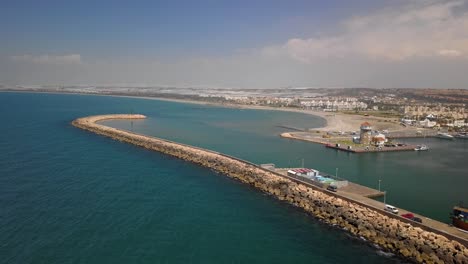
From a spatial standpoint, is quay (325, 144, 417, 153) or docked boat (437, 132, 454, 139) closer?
quay (325, 144, 417, 153)

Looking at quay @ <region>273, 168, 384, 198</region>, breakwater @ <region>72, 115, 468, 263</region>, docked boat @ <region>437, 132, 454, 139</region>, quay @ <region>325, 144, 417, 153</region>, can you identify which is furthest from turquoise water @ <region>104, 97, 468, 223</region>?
breakwater @ <region>72, 115, 468, 263</region>

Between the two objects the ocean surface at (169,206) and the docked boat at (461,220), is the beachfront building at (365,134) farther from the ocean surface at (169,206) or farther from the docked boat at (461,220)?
the docked boat at (461,220)

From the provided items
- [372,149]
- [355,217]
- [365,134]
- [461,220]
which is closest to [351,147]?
[372,149]

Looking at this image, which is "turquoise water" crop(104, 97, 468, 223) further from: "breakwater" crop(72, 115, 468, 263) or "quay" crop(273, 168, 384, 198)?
"breakwater" crop(72, 115, 468, 263)

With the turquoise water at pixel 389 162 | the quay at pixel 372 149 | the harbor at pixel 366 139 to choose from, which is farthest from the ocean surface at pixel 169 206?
the harbor at pixel 366 139

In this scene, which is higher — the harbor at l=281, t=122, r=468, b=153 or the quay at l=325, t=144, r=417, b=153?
the harbor at l=281, t=122, r=468, b=153

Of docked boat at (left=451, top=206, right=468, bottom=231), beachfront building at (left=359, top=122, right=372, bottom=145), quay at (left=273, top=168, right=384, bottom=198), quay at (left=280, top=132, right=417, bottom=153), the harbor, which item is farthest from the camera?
beachfront building at (left=359, top=122, right=372, bottom=145)

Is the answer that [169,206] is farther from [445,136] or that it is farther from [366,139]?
[445,136]

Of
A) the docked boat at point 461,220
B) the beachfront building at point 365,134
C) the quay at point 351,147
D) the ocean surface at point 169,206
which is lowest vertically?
the ocean surface at point 169,206
